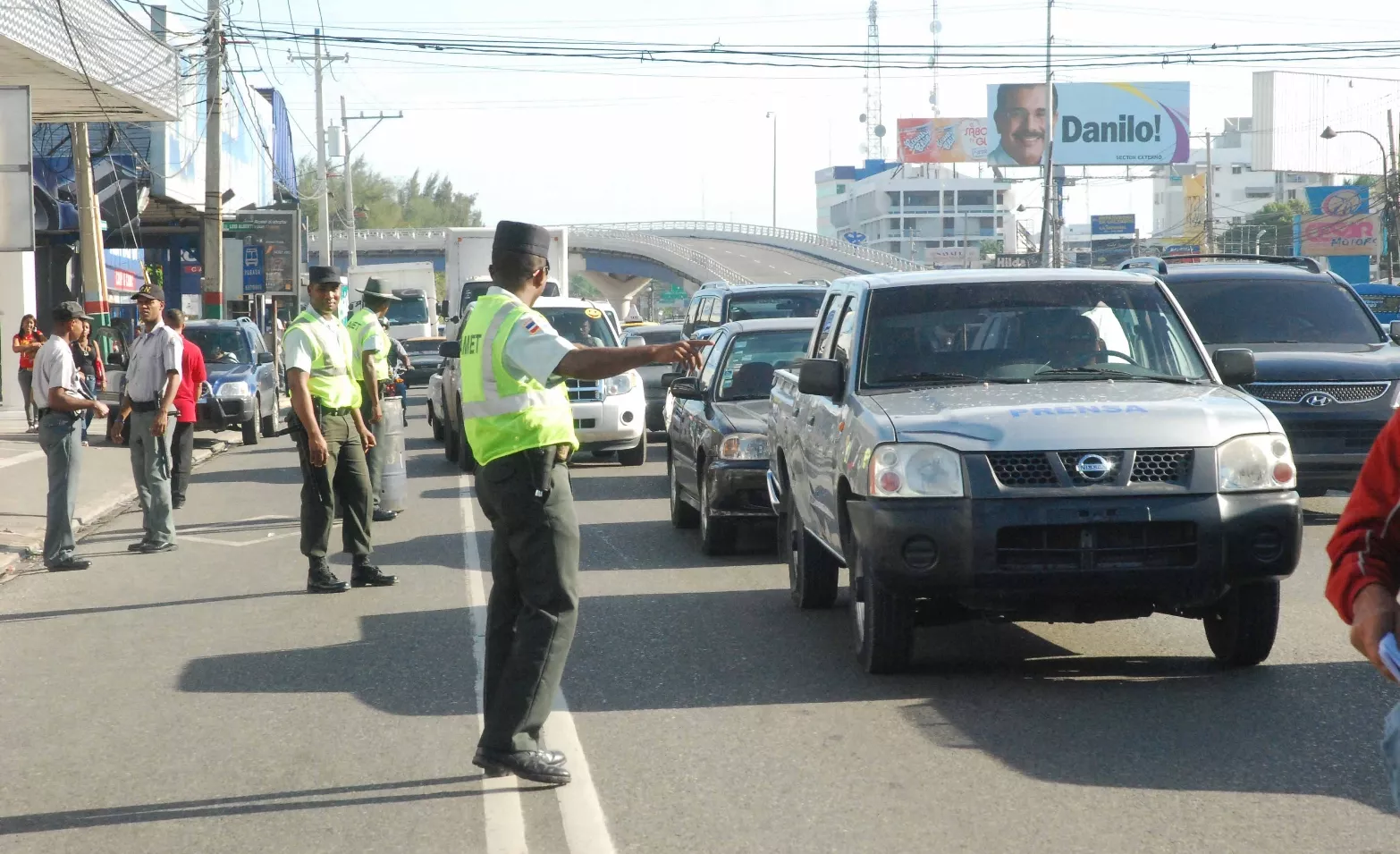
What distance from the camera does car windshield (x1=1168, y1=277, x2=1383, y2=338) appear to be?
1433cm

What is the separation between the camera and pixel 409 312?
50.0 meters

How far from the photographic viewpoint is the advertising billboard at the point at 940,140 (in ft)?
488

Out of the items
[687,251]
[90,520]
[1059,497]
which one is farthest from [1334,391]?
[687,251]

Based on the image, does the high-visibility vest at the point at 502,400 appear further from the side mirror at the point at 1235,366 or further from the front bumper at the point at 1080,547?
the side mirror at the point at 1235,366

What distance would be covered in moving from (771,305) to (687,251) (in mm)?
81951

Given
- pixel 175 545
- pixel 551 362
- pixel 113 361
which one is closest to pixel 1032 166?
pixel 113 361

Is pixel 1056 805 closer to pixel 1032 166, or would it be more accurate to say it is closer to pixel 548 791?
pixel 548 791

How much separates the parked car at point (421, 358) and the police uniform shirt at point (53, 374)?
97.1 ft

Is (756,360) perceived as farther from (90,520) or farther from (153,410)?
(90,520)

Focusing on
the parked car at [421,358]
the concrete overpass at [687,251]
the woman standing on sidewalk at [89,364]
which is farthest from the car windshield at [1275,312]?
the concrete overpass at [687,251]

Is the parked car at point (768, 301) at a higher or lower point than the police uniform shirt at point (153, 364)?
higher

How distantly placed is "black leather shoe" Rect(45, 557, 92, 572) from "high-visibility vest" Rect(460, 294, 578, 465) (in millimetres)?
7207

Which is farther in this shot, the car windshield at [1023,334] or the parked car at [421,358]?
the parked car at [421,358]

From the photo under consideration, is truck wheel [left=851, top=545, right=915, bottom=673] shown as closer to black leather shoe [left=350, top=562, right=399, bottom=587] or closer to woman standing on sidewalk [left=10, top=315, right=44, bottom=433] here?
black leather shoe [left=350, top=562, right=399, bottom=587]
